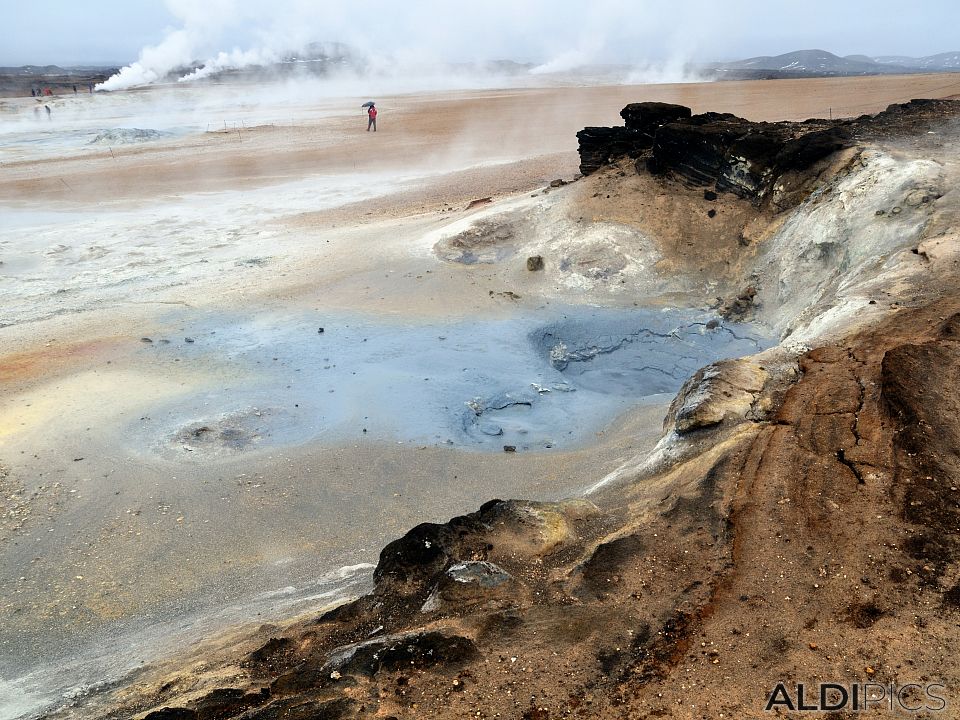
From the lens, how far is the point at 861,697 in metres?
3.06

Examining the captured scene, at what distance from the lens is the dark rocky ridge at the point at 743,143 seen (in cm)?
1107

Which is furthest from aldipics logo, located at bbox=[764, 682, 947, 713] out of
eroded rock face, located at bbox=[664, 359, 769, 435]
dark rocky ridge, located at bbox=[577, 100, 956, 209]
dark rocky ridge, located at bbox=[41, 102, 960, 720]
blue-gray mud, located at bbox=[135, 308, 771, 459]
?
dark rocky ridge, located at bbox=[577, 100, 956, 209]

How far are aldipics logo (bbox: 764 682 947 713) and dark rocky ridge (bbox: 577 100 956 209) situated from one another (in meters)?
9.10

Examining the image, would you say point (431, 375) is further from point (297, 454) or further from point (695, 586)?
point (695, 586)

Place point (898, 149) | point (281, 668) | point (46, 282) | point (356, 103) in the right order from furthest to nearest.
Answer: point (356, 103)
point (46, 282)
point (898, 149)
point (281, 668)

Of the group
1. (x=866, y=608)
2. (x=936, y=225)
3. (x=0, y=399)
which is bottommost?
(x=0, y=399)

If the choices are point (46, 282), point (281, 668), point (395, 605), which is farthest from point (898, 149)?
point (46, 282)

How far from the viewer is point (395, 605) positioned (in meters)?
4.50

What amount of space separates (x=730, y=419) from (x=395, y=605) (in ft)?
9.37

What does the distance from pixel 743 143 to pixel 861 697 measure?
32.8 ft

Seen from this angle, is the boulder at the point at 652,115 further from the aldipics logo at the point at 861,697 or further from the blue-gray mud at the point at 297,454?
the aldipics logo at the point at 861,697

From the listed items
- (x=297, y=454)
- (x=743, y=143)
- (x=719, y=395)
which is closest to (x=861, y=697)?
(x=719, y=395)

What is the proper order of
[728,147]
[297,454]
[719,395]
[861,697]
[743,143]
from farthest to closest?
1. [728,147]
2. [743,143]
3. [297,454]
4. [719,395]
5. [861,697]

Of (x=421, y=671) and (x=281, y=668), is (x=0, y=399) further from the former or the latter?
(x=421, y=671)
